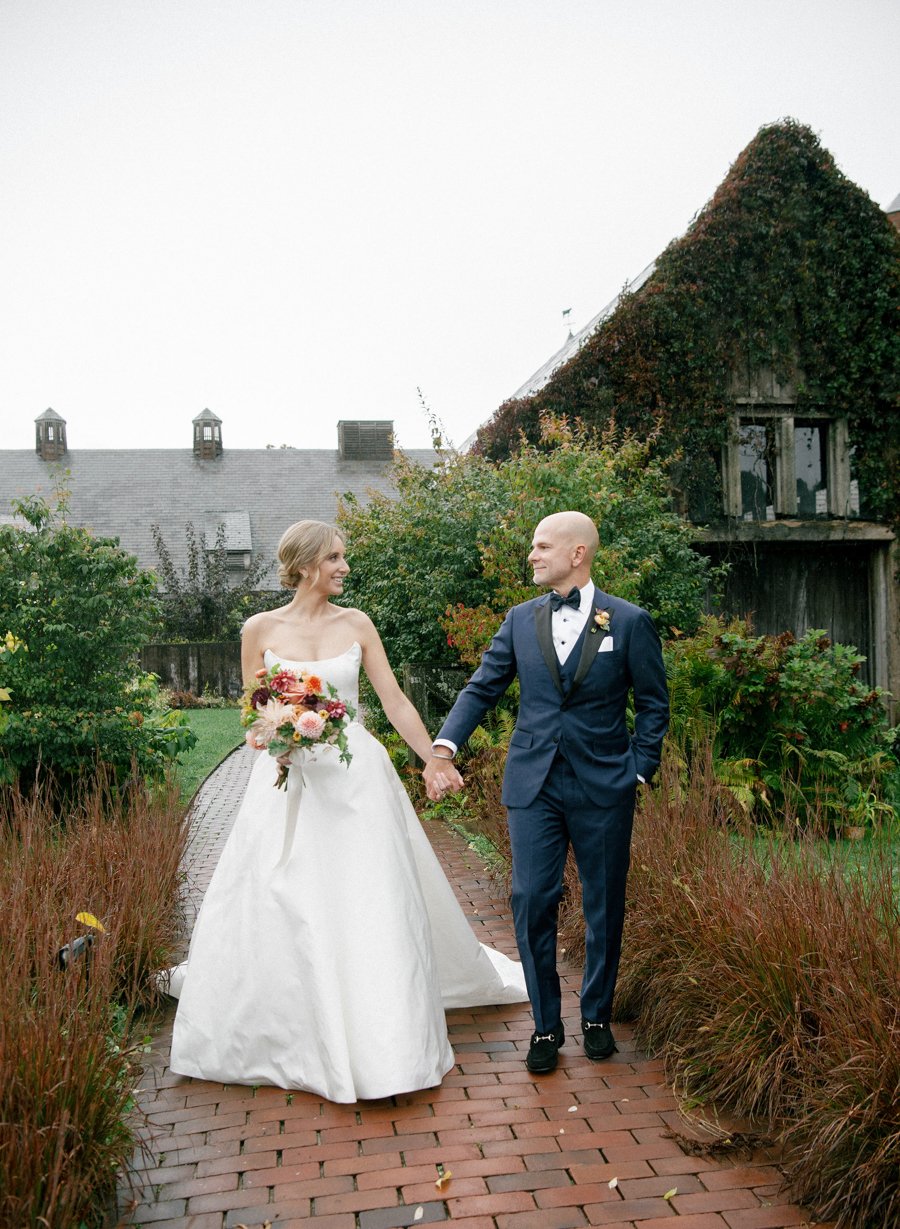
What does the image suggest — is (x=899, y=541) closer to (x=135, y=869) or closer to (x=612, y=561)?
(x=612, y=561)

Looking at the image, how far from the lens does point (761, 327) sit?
45.5 feet

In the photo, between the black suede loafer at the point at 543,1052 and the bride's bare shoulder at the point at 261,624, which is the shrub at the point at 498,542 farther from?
the black suede loafer at the point at 543,1052

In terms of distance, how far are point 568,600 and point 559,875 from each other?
1.12 metres

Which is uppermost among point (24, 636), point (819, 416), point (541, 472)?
point (819, 416)

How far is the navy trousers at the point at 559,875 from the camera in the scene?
4176 millimetres

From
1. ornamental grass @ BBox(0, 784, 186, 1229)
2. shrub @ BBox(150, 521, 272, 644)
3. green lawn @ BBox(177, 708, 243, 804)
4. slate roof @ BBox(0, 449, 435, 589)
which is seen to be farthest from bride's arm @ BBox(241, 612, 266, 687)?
slate roof @ BBox(0, 449, 435, 589)

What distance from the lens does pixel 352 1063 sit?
12.9 feet

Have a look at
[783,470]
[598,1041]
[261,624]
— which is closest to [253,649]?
[261,624]

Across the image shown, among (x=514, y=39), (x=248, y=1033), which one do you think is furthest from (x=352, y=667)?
(x=514, y=39)

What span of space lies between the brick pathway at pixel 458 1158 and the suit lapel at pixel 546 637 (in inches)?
61.4

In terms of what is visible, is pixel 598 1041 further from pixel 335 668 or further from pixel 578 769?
pixel 335 668

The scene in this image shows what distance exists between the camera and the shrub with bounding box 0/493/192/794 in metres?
8.67

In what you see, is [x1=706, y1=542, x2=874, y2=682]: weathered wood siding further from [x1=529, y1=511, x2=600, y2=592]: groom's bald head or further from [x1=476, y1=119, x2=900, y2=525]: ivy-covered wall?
[x1=529, y1=511, x2=600, y2=592]: groom's bald head

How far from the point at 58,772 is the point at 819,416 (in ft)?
34.3
